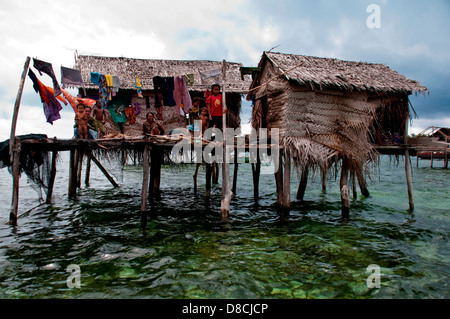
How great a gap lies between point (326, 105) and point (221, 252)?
621 cm

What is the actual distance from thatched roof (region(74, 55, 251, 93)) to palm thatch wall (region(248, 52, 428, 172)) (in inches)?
134

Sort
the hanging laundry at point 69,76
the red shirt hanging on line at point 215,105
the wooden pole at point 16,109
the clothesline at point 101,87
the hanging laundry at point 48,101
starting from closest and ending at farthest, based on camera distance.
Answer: the wooden pole at point 16,109, the clothesline at point 101,87, the hanging laundry at point 48,101, the hanging laundry at point 69,76, the red shirt hanging on line at point 215,105

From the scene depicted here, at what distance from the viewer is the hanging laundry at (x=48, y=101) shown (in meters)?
9.07

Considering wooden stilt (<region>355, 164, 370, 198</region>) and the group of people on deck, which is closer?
wooden stilt (<region>355, 164, 370, 198</region>)

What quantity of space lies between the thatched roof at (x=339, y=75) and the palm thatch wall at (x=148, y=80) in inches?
117

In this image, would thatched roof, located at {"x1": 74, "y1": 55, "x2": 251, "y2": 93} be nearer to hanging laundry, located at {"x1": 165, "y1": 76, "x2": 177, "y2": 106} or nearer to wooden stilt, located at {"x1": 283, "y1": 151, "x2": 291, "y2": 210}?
hanging laundry, located at {"x1": 165, "y1": 76, "x2": 177, "y2": 106}

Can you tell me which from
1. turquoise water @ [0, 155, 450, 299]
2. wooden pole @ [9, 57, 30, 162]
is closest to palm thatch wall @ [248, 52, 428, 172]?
turquoise water @ [0, 155, 450, 299]

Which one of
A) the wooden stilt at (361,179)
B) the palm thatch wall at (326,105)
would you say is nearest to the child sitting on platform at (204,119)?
the palm thatch wall at (326,105)

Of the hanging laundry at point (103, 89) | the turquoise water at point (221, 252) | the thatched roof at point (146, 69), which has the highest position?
the thatched roof at point (146, 69)

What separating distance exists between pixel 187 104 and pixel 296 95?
372 centimetres

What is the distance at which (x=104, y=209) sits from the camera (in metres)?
11.4

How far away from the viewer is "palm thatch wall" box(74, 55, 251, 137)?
13.1 meters

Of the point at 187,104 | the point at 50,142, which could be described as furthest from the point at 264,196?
the point at 50,142

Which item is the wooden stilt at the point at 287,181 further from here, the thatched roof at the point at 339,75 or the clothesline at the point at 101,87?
the clothesline at the point at 101,87
